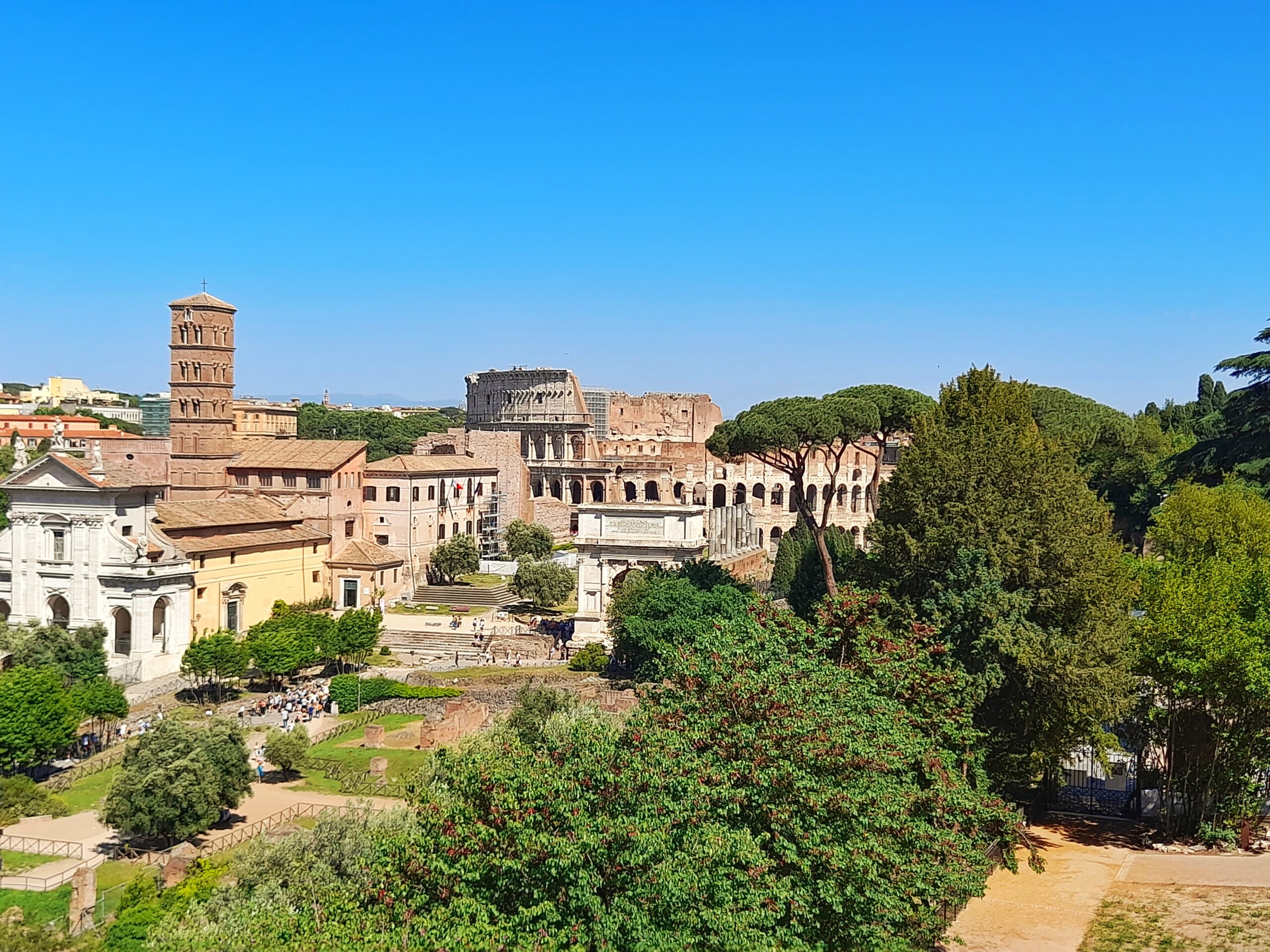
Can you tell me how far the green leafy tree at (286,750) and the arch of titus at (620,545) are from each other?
14751 millimetres

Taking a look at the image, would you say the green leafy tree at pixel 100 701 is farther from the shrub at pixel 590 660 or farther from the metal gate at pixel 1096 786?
the metal gate at pixel 1096 786

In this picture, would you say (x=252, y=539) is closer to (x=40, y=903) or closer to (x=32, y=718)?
(x=32, y=718)

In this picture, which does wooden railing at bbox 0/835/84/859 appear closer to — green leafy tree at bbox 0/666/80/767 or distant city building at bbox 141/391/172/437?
green leafy tree at bbox 0/666/80/767

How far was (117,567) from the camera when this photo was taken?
3728cm

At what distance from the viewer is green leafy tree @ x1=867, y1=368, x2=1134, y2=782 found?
1998 cm

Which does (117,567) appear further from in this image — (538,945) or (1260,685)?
(1260,685)

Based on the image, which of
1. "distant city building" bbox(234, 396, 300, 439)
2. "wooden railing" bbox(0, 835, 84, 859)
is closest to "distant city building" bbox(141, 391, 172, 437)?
"distant city building" bbox(234, 396, 300, 439)

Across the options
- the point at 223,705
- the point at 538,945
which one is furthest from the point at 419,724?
the point at 538,945

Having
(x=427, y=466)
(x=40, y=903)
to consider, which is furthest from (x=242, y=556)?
(x=40, y=903)

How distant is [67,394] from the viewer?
545 ft

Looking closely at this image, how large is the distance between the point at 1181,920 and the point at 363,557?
113 feet

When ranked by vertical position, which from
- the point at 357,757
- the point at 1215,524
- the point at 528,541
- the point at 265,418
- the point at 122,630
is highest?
the point at 265,418

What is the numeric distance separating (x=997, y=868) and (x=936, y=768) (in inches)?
145

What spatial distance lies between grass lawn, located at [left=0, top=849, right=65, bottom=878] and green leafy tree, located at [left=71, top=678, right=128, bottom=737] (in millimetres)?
6231
